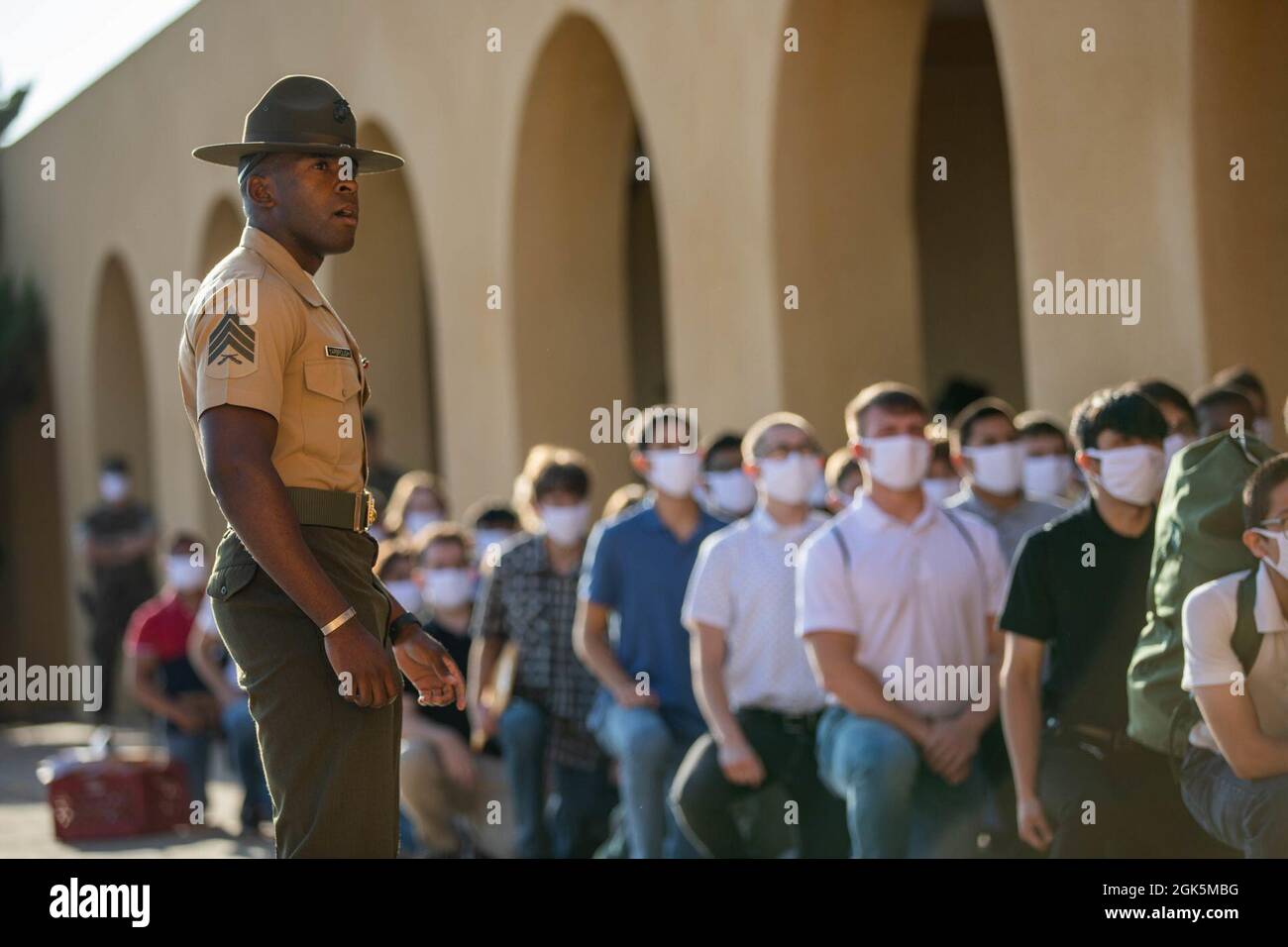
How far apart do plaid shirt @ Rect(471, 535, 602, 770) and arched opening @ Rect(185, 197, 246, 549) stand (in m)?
7.70

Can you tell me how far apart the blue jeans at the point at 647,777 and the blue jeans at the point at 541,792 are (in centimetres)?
60

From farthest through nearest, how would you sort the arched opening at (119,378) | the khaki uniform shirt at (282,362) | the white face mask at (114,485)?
the arched opening at (119,378)
the white face mask at (114,485)
the khaki uniform shirt at (282,362)

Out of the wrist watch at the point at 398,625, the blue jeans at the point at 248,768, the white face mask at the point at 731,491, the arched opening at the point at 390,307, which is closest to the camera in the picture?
the wrist watch at the point at 398,625

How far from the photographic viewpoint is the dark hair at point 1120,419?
5.80 m

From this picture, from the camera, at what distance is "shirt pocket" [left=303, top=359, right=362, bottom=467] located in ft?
12.6

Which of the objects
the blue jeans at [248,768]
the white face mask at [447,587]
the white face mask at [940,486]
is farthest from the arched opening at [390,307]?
the white face mask at [940,486]

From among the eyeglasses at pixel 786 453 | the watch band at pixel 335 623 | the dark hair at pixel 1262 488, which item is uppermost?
the eyeglasses at pixel 786 453

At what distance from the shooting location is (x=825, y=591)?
643 cm

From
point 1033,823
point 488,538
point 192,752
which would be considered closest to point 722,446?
point 488,538

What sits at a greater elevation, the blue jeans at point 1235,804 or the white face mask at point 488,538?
the white face mask at point 488,538

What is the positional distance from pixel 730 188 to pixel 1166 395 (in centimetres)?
402

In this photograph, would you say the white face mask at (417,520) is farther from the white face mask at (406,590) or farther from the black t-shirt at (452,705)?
the black t-shirt at (452,705)
